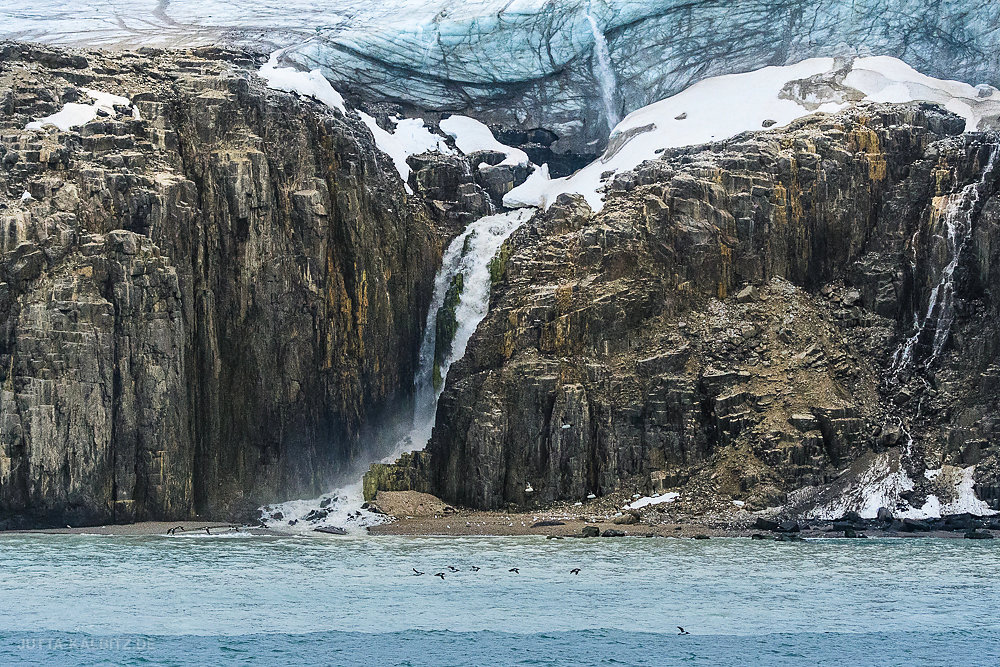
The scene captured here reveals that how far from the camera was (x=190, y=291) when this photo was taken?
216ft

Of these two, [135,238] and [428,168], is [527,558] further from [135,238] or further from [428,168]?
[428,168]

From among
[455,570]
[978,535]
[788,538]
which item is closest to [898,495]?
[978,535]

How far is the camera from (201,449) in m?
66.2

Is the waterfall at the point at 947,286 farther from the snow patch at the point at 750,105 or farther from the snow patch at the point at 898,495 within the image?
the snow patch at the point at 750,105

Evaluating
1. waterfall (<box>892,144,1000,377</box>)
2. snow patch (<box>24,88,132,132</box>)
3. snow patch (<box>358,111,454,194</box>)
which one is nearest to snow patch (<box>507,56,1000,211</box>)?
snow patch (<box>358,111,454,194</box>)

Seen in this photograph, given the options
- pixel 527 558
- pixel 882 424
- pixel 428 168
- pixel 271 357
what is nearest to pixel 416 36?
pixel 428 168

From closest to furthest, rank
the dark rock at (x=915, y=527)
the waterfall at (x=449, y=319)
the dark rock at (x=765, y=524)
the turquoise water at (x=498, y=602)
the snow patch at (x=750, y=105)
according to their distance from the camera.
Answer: the turquoise water at (x=498, y=602) < the dark rock at (x=915, y=527) < the dark rock at (x=765, y=524) < the waterfall at (x=449, y=319) < the snow patch at (x=750, y=105)

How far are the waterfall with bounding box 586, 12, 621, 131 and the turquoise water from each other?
116 ft

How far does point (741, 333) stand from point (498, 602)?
2955 centimetres

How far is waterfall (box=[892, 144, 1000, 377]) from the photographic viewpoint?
222 ft

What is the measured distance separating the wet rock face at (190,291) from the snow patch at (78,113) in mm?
630

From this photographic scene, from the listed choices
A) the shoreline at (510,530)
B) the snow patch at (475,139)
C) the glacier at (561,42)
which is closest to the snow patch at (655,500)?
the shoreline at (510,530)

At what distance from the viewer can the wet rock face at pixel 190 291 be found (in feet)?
199

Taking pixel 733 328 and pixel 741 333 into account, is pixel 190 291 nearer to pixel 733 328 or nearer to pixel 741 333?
pixel 733 328
